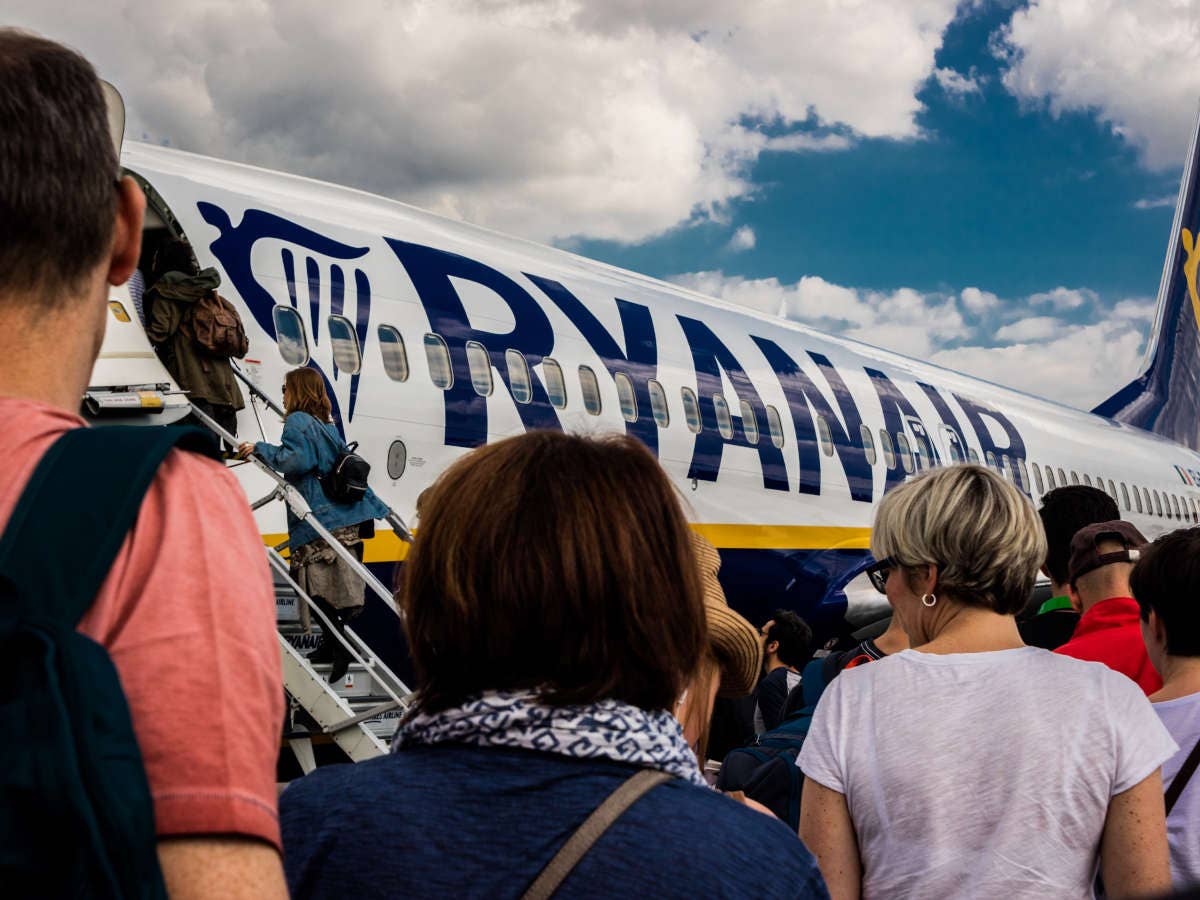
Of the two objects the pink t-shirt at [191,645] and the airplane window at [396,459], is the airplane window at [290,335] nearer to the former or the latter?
the airplane window at [396,459]

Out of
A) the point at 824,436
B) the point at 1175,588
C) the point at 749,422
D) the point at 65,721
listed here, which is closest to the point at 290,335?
the point at 749,422

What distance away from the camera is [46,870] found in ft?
2.65

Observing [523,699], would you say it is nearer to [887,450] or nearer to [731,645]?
[731,645]

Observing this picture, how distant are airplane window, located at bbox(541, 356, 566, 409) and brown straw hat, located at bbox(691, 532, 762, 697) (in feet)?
20.1

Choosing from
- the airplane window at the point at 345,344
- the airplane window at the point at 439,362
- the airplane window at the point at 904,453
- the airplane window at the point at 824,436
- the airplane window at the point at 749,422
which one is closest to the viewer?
the airplane window at the point at 345,344

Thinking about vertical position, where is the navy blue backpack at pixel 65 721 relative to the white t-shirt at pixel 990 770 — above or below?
above

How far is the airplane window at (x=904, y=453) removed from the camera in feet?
39.5

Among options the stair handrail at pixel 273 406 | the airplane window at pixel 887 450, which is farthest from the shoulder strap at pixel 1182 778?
the airplane window at pixel 887 450

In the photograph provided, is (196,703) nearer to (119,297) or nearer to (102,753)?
(102,753)

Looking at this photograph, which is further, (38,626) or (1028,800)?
(1028,800)

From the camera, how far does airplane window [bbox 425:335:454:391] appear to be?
24.7 feet

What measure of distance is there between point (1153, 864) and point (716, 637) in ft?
2.77

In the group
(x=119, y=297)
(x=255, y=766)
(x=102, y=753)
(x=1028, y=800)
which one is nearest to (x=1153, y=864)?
(x=1028, y=800)

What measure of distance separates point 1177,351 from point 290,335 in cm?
2408
